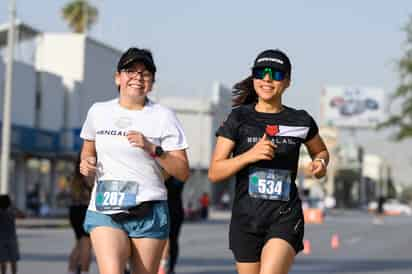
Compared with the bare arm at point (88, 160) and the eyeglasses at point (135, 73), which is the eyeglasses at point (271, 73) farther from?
the bare arm at point (88, 160)

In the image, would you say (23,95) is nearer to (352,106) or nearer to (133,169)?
(133,169)

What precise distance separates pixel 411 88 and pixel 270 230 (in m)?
68.7

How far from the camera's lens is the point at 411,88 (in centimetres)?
7531

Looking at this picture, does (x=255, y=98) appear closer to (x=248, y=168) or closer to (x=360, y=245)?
(x=248, y=168)

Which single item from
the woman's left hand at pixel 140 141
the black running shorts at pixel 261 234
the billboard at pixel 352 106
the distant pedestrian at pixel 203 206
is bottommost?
the distant pedestrian at pixel 203 206

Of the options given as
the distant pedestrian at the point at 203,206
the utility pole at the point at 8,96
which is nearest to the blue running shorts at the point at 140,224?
the utility pole at the point at 8,96

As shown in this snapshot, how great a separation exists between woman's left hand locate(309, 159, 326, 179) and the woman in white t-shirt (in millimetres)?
810

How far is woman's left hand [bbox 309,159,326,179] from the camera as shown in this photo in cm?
795

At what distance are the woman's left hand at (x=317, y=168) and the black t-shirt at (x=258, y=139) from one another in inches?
4.4

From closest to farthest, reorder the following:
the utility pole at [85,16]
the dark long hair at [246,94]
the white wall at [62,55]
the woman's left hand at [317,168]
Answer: the woman's left hand at [317,168]
the dark long hair at [246,94]
the white wall at [62,55]
the utility pole at [85,16]

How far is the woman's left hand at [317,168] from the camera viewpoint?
7949 mm

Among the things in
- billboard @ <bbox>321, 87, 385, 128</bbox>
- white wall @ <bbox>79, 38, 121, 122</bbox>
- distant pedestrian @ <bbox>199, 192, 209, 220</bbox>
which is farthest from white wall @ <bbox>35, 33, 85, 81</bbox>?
billboard @ <bbox>321, 87, 385, 128</bbox>

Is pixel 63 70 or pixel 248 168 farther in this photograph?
pixel 63 70

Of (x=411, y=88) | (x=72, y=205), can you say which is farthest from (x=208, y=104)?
(x=72, y=205)
